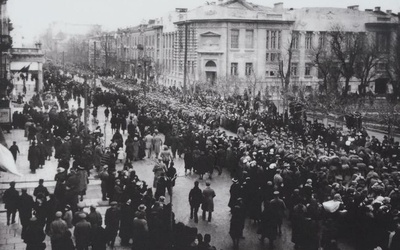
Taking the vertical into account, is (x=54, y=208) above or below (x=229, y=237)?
above

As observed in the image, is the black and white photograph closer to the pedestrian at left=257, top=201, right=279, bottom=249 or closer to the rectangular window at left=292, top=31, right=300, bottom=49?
the pedestrian at left=257, top=201, right=279, bottom=249

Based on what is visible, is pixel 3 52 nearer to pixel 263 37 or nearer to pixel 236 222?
pixel 236 222

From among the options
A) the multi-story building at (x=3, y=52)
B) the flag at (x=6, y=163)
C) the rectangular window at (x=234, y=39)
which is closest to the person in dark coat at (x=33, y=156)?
the flag at (x=6, y=163)

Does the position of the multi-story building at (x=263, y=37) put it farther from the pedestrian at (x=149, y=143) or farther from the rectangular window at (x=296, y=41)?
the pedestrian at (x=149, y=143)

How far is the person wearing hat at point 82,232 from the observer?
1305 cm

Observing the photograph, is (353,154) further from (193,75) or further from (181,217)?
(193,75)

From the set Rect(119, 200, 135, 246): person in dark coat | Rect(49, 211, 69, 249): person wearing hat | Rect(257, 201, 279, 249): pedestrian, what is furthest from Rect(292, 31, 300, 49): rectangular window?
Rect(49, 211, 69, 249): person wearing hat

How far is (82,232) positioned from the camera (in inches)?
514

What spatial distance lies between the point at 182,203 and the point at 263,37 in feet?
162

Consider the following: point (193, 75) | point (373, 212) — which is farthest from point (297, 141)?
point (193, 75)

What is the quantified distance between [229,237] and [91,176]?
8.70 meters

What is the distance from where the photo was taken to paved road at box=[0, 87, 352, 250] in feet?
49.8

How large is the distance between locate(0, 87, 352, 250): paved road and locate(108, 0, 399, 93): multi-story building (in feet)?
126

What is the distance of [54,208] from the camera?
1488 cm
